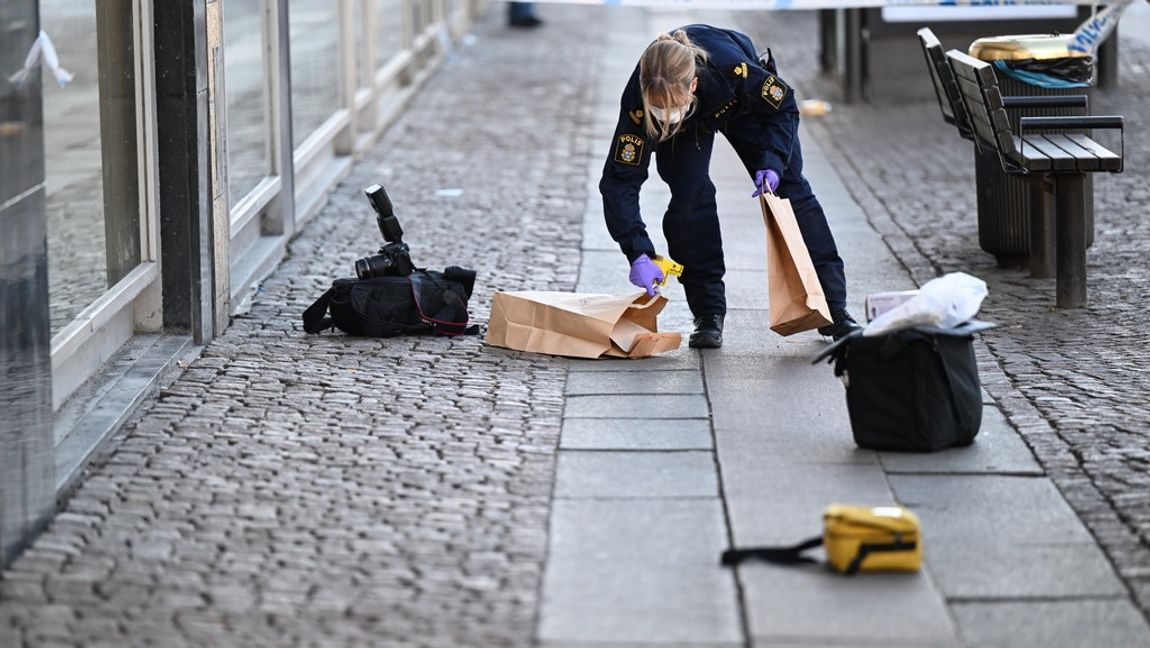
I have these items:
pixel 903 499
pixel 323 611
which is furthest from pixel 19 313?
pixel 903 499

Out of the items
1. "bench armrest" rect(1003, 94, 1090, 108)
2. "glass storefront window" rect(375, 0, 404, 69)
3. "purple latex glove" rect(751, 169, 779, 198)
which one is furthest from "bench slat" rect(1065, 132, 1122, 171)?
"glass storefront window" rect(375, 0, 404, 69)

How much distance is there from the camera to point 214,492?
4938mm

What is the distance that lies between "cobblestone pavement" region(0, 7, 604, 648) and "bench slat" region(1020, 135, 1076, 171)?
2.20 m

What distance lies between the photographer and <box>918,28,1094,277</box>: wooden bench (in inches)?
307

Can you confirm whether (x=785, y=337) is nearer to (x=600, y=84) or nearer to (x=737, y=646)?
(x=737, y=646)

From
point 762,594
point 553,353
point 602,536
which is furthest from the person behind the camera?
point 553,353

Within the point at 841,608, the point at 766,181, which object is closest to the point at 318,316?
Answer: the point at 766,181

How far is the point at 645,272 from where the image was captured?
20.6 ft

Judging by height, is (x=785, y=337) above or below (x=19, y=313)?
below

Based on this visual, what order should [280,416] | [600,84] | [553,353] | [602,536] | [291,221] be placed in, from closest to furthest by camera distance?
[602,536] → [280,416] → [553,353] → [291,221] → [600,84]

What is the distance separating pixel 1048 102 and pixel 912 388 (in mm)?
3272

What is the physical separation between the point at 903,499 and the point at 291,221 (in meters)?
5.00

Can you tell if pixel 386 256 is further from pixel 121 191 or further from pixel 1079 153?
pixel 1079 153

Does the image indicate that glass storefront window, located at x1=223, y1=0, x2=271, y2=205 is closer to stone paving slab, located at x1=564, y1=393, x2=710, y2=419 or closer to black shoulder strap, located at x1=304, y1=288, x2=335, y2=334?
black shoulder strap, located at x1=304, y1=288, x2=335, y2=334
